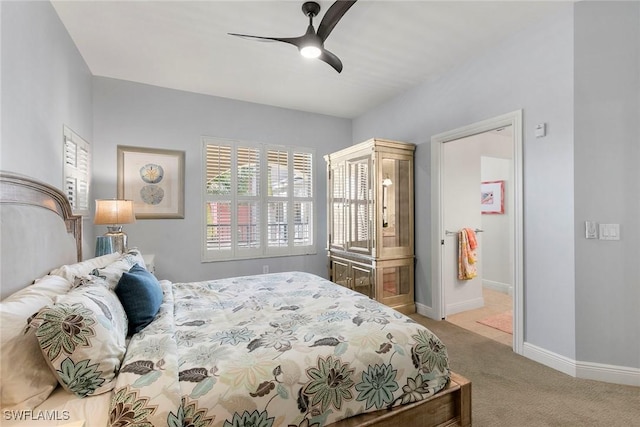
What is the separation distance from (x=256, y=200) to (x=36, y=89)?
2.64 m

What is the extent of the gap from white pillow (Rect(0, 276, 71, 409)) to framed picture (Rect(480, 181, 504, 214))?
540 centimetres

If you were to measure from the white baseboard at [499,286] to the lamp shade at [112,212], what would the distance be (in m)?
5.22

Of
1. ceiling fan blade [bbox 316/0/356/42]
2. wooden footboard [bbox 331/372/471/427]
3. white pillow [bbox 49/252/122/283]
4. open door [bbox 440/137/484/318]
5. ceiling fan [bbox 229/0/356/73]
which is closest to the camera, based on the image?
wooden footboard [bbox 331/372/471/427]

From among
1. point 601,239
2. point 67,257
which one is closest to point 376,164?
point 601,239

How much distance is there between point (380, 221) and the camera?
12.1 feet

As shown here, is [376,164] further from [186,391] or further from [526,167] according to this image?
[186,391]

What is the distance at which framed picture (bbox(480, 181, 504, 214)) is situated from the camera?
4984 mm

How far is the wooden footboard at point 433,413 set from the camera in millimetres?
1353

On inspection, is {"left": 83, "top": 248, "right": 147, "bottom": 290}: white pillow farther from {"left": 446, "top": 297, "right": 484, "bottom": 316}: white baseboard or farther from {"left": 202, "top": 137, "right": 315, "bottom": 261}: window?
{"left": 446, "top": 297, "right": 484, "bottom": 316}: white baseboard

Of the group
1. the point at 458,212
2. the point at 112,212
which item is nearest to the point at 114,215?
the point at 112,212

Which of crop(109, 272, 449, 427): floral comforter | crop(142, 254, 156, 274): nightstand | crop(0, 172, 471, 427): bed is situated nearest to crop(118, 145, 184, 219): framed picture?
crop(142, 254, 156, 274): nightstand

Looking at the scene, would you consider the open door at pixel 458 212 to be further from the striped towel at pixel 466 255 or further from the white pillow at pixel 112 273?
the white pillow at pixel 112 273

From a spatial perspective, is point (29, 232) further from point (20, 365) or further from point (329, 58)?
point (329, 58)

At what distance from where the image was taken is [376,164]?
143 inches
